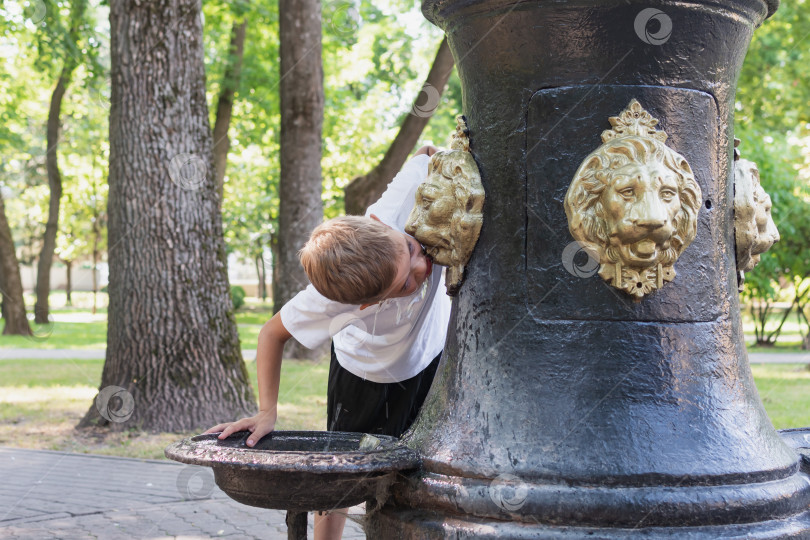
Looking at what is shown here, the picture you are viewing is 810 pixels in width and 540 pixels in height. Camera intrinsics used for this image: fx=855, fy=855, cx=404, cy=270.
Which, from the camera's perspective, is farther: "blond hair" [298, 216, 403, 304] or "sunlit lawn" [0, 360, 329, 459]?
"sunlit lawn" [0, 360, 329, 459]

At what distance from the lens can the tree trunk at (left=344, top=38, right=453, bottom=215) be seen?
992 centimetres

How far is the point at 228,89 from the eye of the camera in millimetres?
14992

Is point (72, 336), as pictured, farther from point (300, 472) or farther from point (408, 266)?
point (300, 472)

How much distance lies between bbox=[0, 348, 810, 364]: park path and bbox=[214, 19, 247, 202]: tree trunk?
3.61 m

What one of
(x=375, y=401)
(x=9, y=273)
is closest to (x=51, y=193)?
(x=9, y=273)

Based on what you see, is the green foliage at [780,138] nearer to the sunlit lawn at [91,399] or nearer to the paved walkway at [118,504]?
the sunlit lawn at [91,399]

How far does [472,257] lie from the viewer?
2.38m

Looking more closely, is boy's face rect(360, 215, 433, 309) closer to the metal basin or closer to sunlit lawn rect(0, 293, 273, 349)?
the metal basin

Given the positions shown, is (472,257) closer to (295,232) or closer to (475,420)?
(475,420)

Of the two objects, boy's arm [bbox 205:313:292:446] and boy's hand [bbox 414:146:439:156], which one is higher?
boy's hand [bbox 414:146:439:156]

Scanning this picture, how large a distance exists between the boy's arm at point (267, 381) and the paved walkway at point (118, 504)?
3.52ft

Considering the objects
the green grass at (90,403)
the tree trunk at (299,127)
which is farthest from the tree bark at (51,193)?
the tree trunk at (299,127)

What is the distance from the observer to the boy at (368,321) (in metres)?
2.30

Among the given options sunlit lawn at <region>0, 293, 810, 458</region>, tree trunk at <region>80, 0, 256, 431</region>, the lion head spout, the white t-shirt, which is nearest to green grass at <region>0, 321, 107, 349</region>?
sunlit lawn at <region>0, 293, 810, 458</region>
